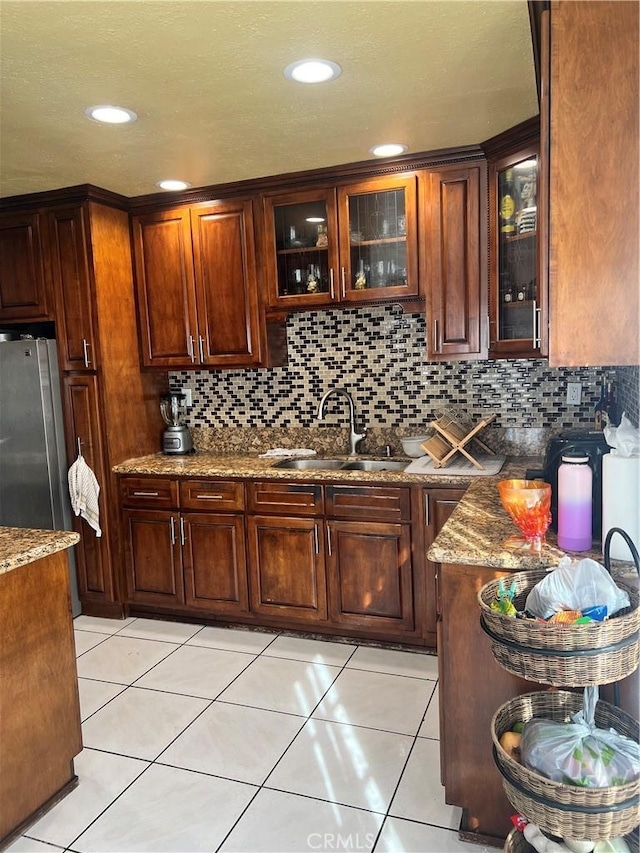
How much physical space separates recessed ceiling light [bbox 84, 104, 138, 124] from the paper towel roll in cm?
203

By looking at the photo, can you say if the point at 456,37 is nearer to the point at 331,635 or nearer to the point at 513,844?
the point at 513,844

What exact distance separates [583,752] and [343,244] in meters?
2.50

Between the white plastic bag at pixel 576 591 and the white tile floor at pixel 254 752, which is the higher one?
the white plastic bag at pixel 576 591

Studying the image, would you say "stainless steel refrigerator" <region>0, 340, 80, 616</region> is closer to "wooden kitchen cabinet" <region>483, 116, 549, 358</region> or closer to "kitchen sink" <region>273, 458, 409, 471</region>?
"kitchen sink" <region>273, 458, 409, 471</region>

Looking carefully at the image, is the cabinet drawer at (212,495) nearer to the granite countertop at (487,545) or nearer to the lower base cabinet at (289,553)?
the lower base cabinet at (289,553)

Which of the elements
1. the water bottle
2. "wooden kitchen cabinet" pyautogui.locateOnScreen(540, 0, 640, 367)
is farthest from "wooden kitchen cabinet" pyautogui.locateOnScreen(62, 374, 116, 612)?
"wooden kitchen cabinet" pyautogui.locateOnScreen(540, 0, 640, 367)

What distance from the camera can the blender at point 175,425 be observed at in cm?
381

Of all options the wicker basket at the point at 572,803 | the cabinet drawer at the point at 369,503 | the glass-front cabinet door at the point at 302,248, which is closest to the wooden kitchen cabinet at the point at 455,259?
the glass-front cabinet door at the point at 302,248

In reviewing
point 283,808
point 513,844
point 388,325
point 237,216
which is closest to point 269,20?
point 237,216

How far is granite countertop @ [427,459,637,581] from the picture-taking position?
1670 millimetres

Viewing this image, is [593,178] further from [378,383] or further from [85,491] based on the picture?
[85,491]

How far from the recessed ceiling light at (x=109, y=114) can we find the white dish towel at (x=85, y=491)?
1.81 metres

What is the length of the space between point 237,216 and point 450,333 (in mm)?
1304

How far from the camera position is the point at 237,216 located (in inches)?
133
